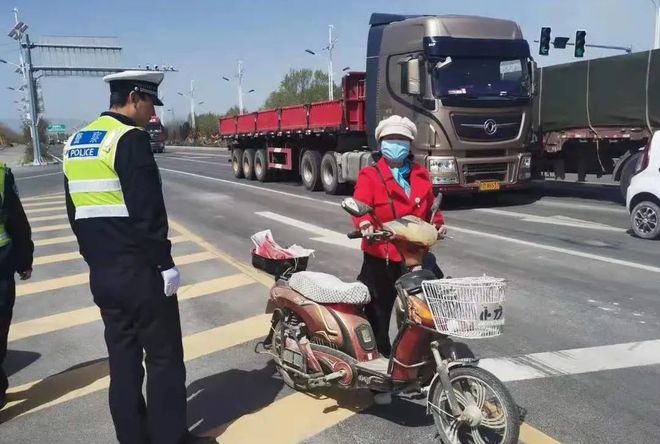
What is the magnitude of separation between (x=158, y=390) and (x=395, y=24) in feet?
38.1

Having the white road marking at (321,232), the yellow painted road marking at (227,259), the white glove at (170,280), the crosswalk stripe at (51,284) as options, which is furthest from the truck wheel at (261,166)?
the white glove at (170,280)

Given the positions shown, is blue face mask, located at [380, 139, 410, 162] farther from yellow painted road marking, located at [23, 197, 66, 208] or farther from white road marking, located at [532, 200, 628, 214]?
yellow painted road marking, located at [23, 197, 66, 208]

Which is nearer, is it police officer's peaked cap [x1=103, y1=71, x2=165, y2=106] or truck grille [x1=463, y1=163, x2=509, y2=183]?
police officer's peaked cap [x1=103, y1=71, x2=165, y2=106]

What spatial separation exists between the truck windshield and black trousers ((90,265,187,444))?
1009 cm

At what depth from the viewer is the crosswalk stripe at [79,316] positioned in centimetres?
595

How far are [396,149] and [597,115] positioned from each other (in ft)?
37.0

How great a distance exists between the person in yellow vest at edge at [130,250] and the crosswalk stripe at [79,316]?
3040mm

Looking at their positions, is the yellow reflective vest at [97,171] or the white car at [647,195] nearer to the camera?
the yellow reflective vest at [97,171]

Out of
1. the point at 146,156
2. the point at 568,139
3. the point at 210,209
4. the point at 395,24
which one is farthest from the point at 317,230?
the point at 146,156

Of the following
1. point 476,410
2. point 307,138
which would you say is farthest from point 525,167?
point 476,410

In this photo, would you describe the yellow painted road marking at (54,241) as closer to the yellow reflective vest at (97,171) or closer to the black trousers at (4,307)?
the black trousers at (4,307)

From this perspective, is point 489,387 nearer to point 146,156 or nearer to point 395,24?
point 146,156

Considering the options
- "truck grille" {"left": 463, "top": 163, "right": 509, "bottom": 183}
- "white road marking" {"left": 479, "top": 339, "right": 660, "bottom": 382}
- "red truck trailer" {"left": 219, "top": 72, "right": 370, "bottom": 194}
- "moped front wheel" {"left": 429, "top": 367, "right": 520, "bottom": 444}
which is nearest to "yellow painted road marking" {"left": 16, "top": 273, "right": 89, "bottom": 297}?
"white road marking" {"left": 479, "top": 339, "right": 660, "bottom": 382}

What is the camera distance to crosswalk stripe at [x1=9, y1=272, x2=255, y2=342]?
5.95 m
